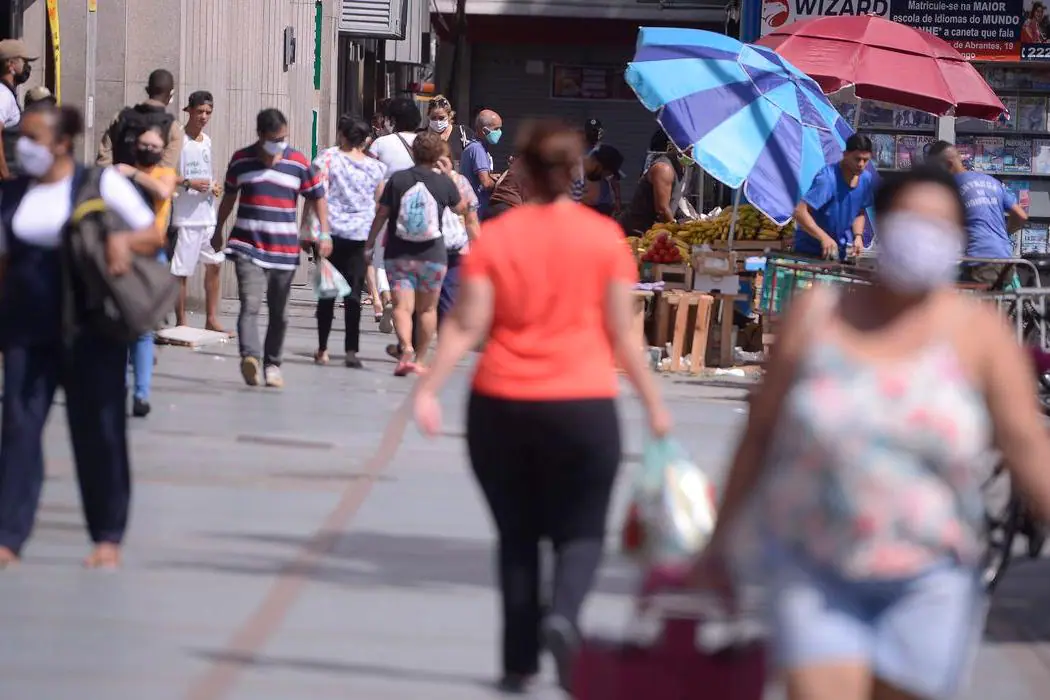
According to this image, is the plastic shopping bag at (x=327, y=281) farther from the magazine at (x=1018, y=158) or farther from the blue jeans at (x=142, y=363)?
the magazine at (x=1018, y=158)

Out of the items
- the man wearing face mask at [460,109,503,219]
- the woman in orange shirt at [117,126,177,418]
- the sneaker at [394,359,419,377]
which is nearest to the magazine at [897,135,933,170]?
the man wearing face mask at [460,109,503,219]

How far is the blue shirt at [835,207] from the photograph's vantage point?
14.5 meters

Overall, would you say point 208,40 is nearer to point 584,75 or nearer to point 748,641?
point 748,641

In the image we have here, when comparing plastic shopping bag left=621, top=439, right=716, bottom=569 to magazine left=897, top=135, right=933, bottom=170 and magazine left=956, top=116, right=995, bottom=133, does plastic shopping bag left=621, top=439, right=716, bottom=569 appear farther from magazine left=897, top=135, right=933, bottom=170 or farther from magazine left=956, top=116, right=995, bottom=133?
magazine left=956, top=116, right=995, bottom=133

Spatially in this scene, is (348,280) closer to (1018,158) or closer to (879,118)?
(879,118)

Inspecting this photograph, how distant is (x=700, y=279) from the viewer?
16.1 m

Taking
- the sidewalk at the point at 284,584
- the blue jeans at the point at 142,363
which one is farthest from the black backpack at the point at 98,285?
the blue jeans at the point at 142,363

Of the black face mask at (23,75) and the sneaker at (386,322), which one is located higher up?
the black face mask at (23,75)

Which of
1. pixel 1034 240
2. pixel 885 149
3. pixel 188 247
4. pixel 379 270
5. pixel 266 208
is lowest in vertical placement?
pixel 379 270

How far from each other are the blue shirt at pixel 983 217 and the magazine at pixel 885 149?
29.5 ft

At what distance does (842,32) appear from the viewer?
1675 cm

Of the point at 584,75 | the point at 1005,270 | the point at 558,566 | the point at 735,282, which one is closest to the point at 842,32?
the point at 735,282

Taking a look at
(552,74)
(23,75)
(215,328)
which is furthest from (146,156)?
(552,74)

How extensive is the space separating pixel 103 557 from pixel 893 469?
435 cm
